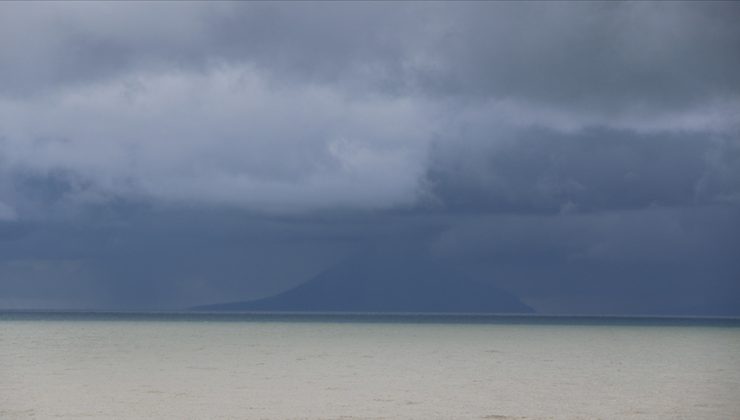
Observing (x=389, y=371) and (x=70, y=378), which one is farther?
(x=389, y=371)

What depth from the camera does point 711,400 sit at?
3344cm

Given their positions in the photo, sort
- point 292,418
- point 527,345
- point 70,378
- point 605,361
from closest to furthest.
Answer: point 292,418 < point 70,378 < point 605,361 < point 527,345

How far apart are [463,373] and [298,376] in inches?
324

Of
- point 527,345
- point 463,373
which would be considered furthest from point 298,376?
point 527,345

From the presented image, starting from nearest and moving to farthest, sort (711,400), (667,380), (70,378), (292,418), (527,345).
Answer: (292,418) < (711,400) < (70,378) < (667,380) < (527,345)

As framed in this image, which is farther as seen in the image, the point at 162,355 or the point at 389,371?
the point at 162,355

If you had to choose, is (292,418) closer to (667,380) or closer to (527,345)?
(667,380)

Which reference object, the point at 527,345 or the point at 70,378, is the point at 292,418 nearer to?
the point at 70,378

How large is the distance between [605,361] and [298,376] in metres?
21.6

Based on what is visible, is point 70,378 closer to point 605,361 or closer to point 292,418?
point 292,418

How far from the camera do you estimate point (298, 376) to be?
4100cm

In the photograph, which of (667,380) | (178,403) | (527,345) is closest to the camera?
(178,403)

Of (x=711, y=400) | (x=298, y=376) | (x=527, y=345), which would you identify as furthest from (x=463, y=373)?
(x=527, y=345)

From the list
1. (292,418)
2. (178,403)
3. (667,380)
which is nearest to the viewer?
(292,418)
